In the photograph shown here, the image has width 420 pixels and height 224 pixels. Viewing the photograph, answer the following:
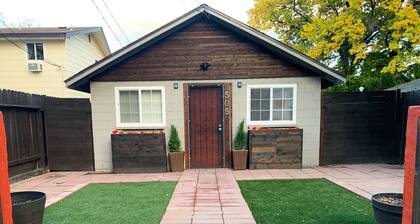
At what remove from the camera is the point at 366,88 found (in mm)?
10328

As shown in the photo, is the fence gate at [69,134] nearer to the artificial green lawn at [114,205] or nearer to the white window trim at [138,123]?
the white window trim at [138,123]

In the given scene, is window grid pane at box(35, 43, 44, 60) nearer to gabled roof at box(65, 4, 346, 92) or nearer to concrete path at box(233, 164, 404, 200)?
gabled roof at box(65, 4, 346, 92)

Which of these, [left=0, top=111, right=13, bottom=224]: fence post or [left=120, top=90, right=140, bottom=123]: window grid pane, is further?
[left=120, top=90, right=140, bottom=123]: window grid pane

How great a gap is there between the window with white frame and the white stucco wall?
6.77m

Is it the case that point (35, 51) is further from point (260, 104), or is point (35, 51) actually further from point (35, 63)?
point (260, 104)

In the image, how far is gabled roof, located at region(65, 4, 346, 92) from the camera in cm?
580

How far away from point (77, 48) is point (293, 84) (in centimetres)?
1088

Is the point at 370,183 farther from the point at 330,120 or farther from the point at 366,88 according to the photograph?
the point at 366,88

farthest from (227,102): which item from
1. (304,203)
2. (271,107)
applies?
(304,203)

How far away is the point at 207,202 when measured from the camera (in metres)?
3.84

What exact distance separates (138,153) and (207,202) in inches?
109

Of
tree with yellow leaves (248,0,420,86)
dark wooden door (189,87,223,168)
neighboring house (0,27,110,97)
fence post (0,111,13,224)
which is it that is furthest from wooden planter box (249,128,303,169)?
neighboring house (0,27,110,97)

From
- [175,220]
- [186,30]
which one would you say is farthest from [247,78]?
[175,220]

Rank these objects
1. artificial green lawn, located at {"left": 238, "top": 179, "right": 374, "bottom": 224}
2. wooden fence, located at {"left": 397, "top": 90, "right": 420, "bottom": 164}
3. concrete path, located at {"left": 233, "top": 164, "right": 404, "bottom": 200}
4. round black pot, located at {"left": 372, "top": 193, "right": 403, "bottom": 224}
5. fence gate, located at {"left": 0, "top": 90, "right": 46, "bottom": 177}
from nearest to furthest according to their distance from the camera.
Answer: round black pot, located at {"left": 372, "top": 193, "right": 403, "bottom": 224} → artificial green lawn, located at {"left": 238, "top": 179, "right": 374, "bottom": 224} → concrete path, located at {"left": 233, "top": 164, "right": 404, "bottom": 200} → fence gate, located at {"left": 0, "top": 90, "right": 46, "bottom": 177} → wooden fence, located at {"left": 397, "top": 90, "right": 420, "bottom": 164}
